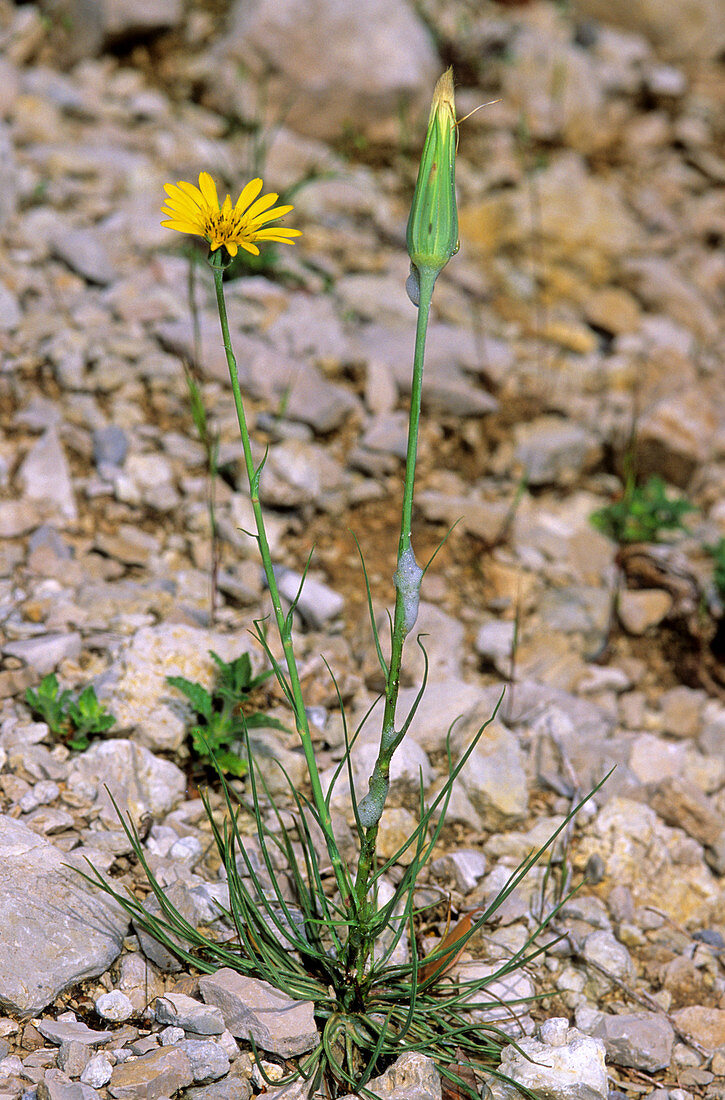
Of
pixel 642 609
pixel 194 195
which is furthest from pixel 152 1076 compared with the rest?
pixel 642 609

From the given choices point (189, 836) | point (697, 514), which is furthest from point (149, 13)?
point (189, 836)

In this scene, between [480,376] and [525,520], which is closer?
[525,520]

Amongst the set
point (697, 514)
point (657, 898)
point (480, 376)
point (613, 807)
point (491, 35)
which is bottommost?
point (657, 898)

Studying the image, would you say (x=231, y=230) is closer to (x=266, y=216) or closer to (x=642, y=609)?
(x=266, y=216)

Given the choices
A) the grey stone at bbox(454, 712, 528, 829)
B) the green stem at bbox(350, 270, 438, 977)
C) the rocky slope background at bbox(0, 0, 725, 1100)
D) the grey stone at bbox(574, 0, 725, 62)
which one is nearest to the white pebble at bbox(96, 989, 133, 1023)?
the rocky slope background at bbox(0, 0, 725, 1100)

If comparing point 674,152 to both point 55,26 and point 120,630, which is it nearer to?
point 55,26

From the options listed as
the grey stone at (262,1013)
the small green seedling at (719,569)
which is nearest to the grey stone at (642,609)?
the small green seedling at (719,569)

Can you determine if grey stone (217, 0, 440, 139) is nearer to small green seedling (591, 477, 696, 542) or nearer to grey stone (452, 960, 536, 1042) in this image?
small green seedling (591, 477, 696, 542)
